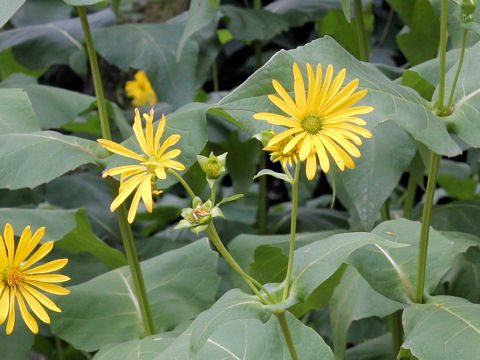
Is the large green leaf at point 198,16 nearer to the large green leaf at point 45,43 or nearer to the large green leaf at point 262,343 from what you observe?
the large green leaf at point 45,43

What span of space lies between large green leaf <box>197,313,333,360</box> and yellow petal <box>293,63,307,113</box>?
296mm

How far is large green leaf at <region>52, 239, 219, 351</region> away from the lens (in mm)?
1164

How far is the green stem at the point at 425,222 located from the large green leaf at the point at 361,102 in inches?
2.5

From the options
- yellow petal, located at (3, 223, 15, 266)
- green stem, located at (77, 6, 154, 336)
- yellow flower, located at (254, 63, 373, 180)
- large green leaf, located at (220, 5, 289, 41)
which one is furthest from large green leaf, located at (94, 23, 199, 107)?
yellow flower, located at (254, 63, 373, 180)

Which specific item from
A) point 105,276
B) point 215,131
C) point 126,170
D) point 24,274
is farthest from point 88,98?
point 126,170

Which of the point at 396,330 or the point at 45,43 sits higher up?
the point at 45,43

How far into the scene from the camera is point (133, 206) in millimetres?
718

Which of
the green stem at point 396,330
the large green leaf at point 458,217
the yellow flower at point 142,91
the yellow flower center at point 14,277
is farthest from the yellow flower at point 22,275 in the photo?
the yellow flower at point 142,91

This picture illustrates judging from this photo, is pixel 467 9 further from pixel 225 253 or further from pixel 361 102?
pixel 225 253

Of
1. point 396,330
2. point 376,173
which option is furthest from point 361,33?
point 396,330

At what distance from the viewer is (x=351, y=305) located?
1183mm

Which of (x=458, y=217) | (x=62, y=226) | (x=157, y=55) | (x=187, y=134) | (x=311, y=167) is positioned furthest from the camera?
(x=157, y=55)

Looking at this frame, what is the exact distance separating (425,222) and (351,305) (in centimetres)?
29

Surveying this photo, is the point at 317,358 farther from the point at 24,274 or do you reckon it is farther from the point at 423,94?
the point at 423,94
